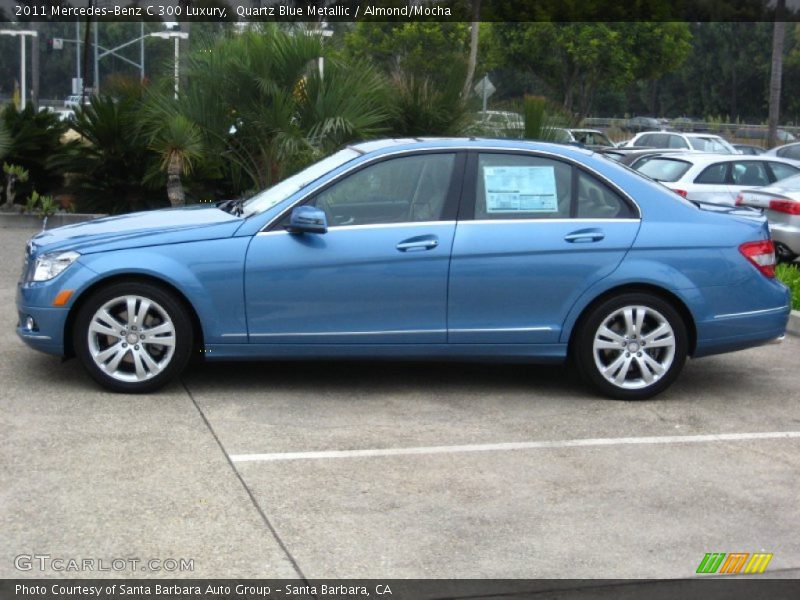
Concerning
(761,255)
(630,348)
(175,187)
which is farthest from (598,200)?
(175,187)

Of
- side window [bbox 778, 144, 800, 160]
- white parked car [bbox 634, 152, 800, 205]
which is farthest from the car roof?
side window [bbox 778, 144, 800, 160]

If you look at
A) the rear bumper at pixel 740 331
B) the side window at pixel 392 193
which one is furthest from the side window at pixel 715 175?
the side window at pixel 392 193

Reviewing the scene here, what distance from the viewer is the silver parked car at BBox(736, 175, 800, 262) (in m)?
13.6

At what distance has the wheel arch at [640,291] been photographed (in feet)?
24.5

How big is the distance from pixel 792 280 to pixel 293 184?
5.78 metres

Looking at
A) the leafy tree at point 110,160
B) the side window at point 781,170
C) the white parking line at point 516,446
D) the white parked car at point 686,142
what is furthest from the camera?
the white parked car at point 686,142

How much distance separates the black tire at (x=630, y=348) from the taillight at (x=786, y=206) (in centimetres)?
672

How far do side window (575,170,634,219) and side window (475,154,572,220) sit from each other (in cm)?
8

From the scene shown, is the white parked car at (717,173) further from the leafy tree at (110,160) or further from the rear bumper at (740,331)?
the rear bumper at (740,331)

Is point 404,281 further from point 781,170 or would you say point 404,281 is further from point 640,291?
point 781,170

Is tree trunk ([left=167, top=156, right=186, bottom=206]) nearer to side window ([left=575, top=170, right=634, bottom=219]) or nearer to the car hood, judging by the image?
the car hood

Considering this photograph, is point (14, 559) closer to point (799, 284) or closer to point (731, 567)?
point (731, 567)

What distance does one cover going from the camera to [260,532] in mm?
5094

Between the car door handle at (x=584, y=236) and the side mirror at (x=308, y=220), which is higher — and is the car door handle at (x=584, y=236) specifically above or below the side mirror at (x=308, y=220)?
below
